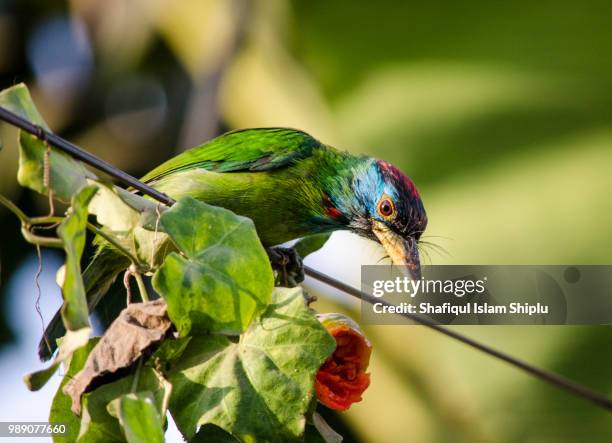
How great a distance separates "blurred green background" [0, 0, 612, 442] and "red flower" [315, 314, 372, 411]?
6.51 feet

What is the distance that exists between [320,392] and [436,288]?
1.52m

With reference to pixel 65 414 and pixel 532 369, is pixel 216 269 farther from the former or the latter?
pixel 532 369

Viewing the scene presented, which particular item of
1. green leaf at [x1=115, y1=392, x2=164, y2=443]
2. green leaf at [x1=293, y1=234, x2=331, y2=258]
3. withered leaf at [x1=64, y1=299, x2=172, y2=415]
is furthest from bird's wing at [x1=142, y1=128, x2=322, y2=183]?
green leaf at [x1=115, y1=392, x2=164, y2=443]

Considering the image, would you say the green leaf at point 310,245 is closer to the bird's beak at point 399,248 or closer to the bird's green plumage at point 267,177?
the bird's beak at point 399,248

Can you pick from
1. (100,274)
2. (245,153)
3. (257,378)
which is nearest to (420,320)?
(257,378)

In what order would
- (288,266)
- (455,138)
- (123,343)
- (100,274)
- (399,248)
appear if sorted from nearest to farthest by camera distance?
(123,343), (288,266), (100,274), (399,248), (455,138)

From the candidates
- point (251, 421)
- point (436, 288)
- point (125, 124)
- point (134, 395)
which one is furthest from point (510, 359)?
point (125, 124)

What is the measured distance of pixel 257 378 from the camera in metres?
1.89

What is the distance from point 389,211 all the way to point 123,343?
233cm

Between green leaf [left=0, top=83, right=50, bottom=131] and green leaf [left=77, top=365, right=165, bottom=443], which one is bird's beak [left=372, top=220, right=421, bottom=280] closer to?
green leaf [left=77, top=365, right=165, bottom=443]

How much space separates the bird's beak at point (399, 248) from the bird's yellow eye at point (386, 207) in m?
0.06

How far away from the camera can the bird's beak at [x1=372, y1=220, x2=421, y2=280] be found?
147 inches

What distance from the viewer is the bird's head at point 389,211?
3.88 m

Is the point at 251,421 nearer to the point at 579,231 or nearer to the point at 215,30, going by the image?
the point at 579,231
